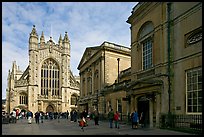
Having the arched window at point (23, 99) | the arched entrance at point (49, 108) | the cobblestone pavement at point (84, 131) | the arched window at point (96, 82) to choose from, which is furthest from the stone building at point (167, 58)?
the arched window at point (23, 99)

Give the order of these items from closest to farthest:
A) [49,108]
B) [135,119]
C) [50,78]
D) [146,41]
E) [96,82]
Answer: [135,119] → [146,41] → [96,82] → [49,108] → [50,78]

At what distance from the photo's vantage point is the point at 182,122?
16828 millimetres

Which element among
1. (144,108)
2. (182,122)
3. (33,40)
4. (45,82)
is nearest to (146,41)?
(144,108)

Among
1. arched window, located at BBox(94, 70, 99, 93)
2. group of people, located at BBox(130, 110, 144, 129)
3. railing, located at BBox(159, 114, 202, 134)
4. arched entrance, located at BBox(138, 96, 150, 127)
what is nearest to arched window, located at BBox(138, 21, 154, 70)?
arched entrance, located at BBox(138, 96, 150, 127)

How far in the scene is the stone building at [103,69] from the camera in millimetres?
36625

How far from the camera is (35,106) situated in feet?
226

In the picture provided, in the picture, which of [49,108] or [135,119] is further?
[49,108]

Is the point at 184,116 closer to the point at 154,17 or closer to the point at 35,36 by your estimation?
the point at 154,17

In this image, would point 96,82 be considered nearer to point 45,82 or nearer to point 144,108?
point 144,108

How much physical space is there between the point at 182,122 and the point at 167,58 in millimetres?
4743

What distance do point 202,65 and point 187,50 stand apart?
7.82 ft

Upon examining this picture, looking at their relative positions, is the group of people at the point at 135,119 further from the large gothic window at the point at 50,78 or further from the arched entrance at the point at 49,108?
the large gothic window at the point at 50,78

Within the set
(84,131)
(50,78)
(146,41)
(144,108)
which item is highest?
(146,41)

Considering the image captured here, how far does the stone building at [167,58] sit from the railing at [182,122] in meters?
0.37
